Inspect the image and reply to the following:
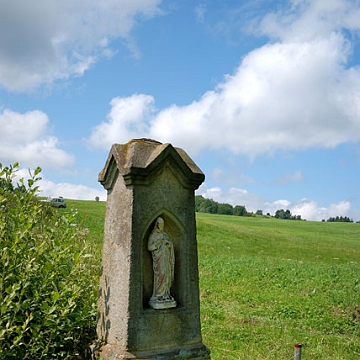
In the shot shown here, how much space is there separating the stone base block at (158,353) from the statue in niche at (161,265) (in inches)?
19.4

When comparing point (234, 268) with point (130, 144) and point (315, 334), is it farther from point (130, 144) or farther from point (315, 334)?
point (130, 144)

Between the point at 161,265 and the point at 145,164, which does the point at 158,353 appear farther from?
the point at 145,164

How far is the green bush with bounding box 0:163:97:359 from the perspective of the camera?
13.8ft

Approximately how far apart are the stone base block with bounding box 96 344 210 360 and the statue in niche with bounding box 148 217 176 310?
0.49m

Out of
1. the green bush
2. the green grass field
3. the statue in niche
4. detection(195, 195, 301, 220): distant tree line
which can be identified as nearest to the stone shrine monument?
the statue in niche

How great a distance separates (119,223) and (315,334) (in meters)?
6.05

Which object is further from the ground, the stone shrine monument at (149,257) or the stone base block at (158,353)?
the stone shrine monument at (149,257)

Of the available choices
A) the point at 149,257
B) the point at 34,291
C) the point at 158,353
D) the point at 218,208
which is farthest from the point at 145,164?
the point at 218,208

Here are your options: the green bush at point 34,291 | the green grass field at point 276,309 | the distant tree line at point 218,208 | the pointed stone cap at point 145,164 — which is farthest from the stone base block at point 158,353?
the distant tree line at point 218,208

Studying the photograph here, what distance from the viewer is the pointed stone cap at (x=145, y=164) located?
4680 millimetres

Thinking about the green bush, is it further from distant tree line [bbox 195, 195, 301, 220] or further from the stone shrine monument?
distant tree line [bbox 195, 195, 301, 220]

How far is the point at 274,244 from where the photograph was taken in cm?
3164

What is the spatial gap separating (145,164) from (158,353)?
2.09 metres

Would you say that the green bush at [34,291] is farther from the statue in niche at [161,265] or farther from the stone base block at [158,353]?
the statue in niche at [161,265]
